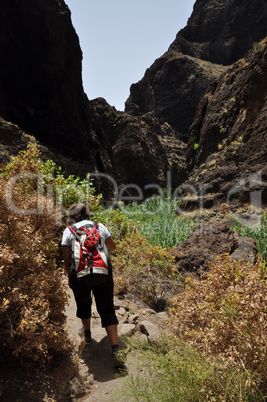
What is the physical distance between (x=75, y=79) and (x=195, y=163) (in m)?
6.37

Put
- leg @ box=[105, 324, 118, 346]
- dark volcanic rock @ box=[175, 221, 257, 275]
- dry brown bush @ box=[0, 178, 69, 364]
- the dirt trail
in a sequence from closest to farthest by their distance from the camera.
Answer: dry brown bush @ box=[0, 178, 69, 364]
the dirt trail
leg @ box=[105, 324, 118, 346]
dark volcanic rock @ box=[175, 221, 257, 275]

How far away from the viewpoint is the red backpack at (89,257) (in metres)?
2.67

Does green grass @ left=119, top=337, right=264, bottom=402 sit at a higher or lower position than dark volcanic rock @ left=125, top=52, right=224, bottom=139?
lower

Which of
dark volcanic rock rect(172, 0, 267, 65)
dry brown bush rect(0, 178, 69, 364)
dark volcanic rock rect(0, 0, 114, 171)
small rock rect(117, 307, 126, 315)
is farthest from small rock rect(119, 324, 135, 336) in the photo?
dark volcanic rock rect(172, 0, 267, 65)

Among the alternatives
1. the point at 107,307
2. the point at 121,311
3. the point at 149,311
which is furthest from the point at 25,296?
the point at 149,311

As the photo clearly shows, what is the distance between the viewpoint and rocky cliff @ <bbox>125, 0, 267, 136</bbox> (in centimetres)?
3005

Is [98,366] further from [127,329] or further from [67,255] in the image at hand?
[67,255]

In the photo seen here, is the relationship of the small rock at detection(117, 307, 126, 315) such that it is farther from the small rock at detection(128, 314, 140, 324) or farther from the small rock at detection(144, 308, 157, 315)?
the small rock at detection(144, 308, 157, 315)

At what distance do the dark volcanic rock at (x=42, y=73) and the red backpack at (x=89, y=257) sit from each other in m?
8.10

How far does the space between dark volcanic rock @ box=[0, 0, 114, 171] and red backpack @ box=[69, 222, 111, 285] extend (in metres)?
8.10

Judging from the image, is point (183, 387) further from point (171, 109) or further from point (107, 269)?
point (171, 109)

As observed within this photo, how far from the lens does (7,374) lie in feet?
7.84

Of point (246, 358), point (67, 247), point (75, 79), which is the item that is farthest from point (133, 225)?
point (75, 79)

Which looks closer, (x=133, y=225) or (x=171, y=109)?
(x=133, y=225)
